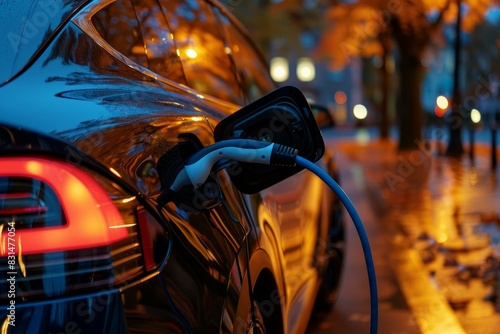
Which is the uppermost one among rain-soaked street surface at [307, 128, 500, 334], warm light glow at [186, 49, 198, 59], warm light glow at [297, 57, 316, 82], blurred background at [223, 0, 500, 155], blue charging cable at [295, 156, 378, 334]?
warm light glow at [297, 57, 316, 82]

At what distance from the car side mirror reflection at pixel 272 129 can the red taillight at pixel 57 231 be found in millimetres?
692

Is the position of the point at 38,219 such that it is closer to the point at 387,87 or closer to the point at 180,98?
the point at 180,98

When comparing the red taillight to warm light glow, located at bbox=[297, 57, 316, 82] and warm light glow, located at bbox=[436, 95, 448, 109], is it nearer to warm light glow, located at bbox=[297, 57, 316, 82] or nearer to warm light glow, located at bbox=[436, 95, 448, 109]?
warm light glow, located at bbox=[436, 95, 448, 109]

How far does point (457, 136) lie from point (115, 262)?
19.5 m

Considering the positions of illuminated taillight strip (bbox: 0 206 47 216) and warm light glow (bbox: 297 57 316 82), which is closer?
illuminated taillight strip (bbox: 0 206 47 216)

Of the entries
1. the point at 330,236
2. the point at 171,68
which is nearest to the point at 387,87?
the point at 330,236

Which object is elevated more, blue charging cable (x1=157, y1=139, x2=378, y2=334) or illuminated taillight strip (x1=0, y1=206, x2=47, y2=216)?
blue charging cable (x1=157, y1=139, x2=378, y2=334)

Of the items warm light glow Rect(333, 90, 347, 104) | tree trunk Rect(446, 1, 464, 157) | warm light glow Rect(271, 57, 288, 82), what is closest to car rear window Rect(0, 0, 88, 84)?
tree trunk Rect(446, 1, 464, 157)

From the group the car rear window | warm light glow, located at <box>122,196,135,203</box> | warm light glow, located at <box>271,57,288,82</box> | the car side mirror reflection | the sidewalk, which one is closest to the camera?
warm light glow, located at <box>122,196,135,203</box>

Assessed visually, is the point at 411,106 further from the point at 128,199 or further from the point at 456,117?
the point at 128,199

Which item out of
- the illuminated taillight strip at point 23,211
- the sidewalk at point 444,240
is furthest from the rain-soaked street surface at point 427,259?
the illuminated taillight strip at point 23,211

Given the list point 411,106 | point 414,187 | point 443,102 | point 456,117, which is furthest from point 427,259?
point 411,106

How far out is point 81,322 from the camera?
1919mm

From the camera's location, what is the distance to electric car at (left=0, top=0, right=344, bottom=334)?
1.96m
